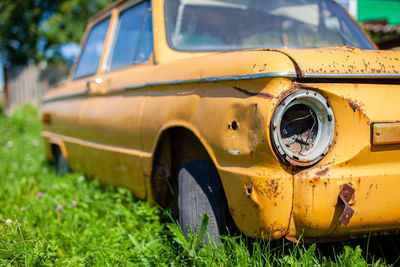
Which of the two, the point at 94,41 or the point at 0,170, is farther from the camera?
the point at 0,170

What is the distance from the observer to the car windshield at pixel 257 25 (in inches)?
110

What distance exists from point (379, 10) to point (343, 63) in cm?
823

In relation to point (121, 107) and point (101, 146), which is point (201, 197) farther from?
point (101, 146)

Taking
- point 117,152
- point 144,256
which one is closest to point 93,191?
point 117,152

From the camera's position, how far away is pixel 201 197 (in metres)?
2.12

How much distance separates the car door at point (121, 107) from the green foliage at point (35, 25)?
1383 cm

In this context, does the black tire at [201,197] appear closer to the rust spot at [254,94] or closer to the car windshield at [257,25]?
the rust spot at [254,94]

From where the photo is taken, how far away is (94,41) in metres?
4.22

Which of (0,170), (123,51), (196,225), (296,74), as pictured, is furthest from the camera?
(0,170)

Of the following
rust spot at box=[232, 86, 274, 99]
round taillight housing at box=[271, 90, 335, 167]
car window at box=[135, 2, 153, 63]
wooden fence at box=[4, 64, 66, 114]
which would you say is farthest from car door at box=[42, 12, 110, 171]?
Result: wooden fence at box=[4, 64, 66, 114]

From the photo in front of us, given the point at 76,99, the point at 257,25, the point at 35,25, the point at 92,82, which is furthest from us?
the point at 35,25

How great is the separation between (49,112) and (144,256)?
2996 millimetres

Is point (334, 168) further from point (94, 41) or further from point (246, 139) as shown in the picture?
point (94, 41)

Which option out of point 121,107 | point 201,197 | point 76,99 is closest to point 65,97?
point 76,99
